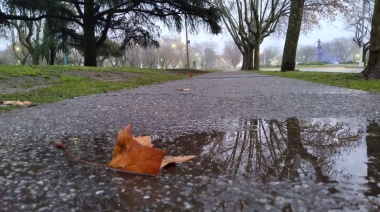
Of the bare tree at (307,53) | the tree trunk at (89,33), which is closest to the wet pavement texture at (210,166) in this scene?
the tree trunk at (89,33)

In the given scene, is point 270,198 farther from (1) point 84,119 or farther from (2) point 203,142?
(1) point 84,119

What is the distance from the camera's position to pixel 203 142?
5.04 feet

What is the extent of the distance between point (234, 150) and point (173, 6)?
1511cm

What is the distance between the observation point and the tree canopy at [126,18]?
14422 millimetres

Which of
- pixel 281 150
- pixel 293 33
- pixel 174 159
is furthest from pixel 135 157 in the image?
pixel 293 33

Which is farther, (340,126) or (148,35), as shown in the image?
(148,35)

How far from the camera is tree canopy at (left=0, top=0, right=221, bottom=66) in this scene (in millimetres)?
14422

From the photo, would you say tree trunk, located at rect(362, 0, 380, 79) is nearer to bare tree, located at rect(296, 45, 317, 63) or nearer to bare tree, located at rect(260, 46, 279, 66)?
bare tree, located at rect(260, 46, 279, 66)

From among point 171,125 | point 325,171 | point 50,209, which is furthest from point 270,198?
point 171,125

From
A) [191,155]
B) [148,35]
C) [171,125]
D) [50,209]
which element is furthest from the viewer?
[148,35]

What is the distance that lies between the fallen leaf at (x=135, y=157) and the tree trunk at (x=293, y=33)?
12.8 m

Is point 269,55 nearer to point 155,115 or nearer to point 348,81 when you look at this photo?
point 348,81

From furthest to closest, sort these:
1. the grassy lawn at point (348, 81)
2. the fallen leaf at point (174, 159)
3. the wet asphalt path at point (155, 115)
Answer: the grassy lawn at point (348, 81)
the wet asphalt path at point (155, 115)
the fallen leaf at point (174, 159)

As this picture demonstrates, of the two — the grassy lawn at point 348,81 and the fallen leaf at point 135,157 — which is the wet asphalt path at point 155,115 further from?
the grassy lawn at point 348,81
